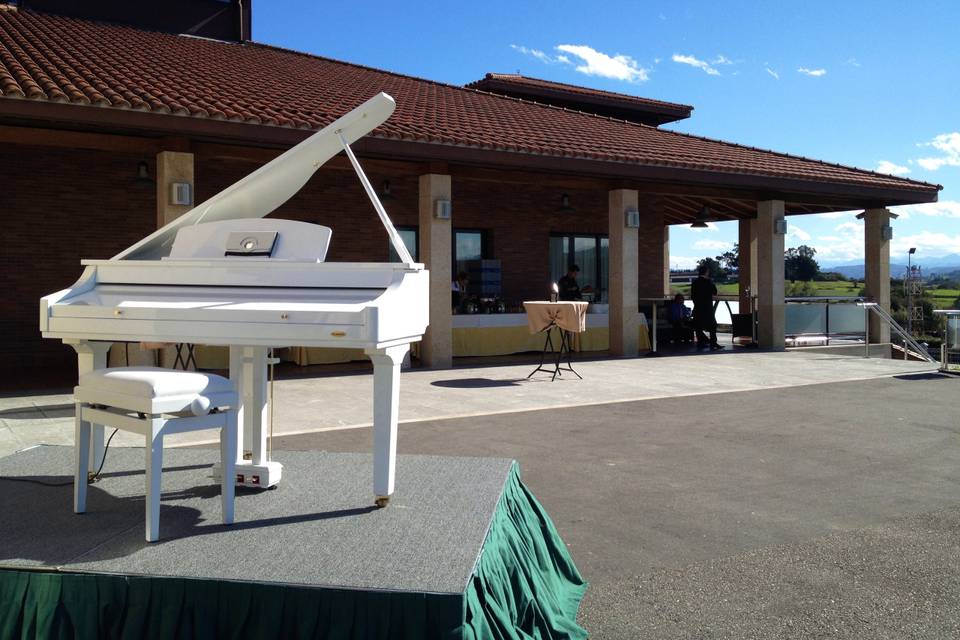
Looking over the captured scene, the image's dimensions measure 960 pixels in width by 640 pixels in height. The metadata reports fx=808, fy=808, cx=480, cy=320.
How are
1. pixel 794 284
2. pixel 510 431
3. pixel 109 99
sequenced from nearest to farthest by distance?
pixel 510 431
pixel 109 99
pixel 794 284

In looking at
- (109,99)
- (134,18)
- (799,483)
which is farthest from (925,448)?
(134,18)

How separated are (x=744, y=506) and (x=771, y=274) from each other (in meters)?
11.7

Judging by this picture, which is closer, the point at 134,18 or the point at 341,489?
the point at 341,489

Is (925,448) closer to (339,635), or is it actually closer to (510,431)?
(510,431)

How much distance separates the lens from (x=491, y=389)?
9.89 metres

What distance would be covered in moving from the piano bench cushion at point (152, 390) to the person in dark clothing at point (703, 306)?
44.1 feet

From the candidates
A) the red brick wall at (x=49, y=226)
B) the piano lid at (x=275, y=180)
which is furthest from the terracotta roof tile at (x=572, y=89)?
the piano lid at (x=275, y=180)

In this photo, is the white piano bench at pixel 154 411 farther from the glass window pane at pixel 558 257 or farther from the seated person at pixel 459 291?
the glass window pane at pixel 558 257

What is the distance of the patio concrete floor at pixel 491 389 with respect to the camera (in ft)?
24.2

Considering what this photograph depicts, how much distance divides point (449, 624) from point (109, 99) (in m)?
8.25

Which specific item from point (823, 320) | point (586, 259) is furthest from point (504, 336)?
point (823, 320)

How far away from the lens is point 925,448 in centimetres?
666

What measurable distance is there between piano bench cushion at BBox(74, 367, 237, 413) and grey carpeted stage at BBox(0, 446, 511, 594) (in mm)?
522

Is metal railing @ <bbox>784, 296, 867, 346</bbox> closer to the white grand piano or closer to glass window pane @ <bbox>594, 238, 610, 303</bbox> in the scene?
glass window pane @ <bbox>594, 238, 610, 303</bbox>
